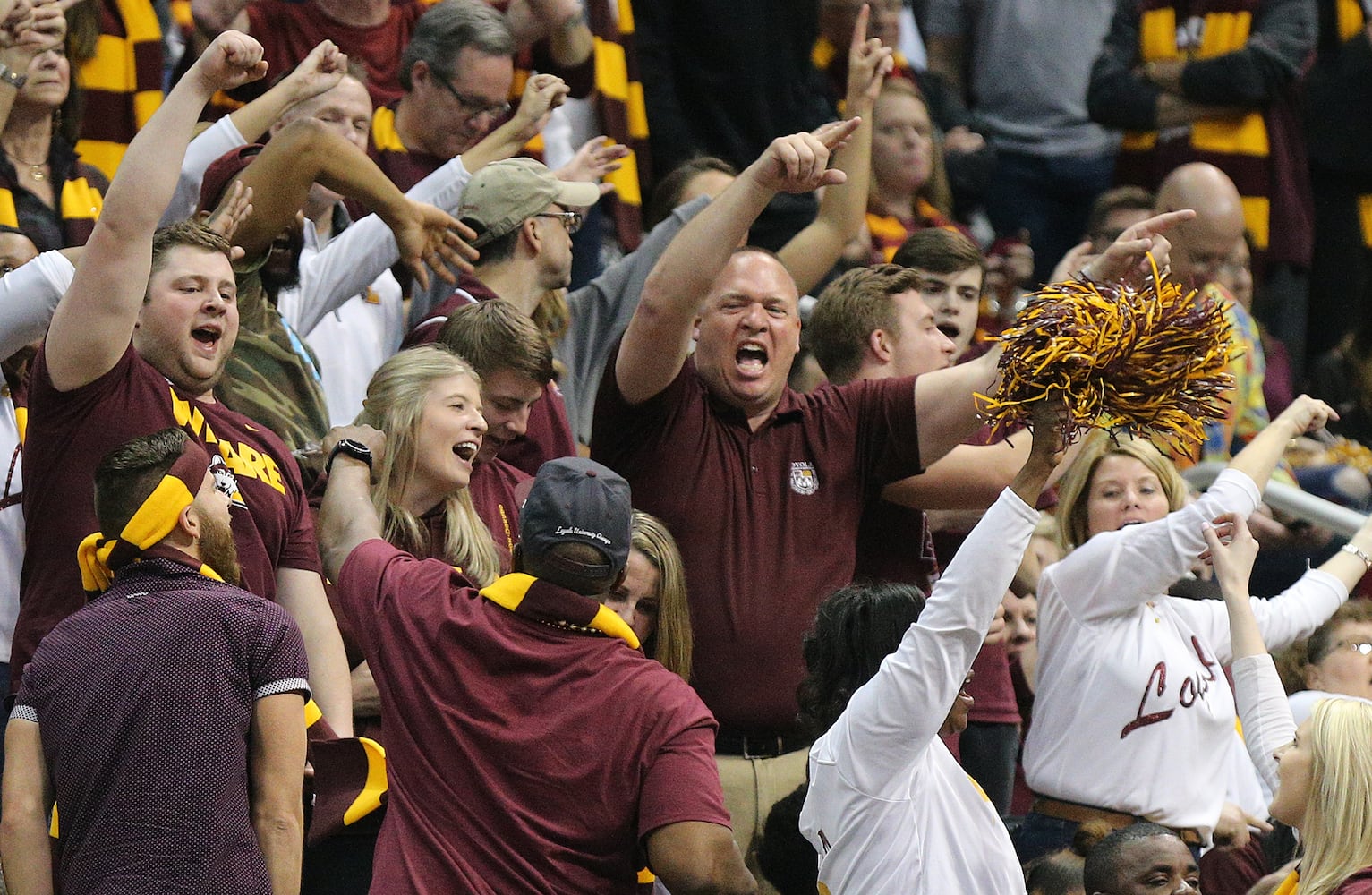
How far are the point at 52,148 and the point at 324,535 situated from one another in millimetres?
2192

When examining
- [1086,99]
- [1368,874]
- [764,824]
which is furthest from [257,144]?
[1086,99]

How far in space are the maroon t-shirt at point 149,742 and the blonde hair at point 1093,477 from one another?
292cm

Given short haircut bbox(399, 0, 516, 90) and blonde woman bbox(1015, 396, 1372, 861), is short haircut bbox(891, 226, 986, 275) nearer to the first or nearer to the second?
blonde woman bbox(1015, 396, 1372, 861)

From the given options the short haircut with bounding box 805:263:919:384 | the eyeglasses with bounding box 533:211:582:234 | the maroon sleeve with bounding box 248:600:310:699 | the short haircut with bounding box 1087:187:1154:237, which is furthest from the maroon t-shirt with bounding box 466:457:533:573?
the short haircut with bounding box 1087:187:1154:237

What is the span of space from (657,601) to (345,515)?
0.75 meters

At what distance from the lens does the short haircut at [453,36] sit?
21.1ft

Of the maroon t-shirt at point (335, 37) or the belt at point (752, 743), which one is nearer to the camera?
the belt at point (752, 743)

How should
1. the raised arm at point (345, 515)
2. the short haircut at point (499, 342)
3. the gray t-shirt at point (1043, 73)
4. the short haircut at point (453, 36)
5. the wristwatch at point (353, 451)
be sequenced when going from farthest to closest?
the gray t-shirt at point (1043, 73) < the short haircut at point (453, 36) < the short haircut at point (499, 342) < the wristwatch at point (353, 451) < the raised arm at point (345, 515)

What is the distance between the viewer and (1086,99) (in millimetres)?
9211

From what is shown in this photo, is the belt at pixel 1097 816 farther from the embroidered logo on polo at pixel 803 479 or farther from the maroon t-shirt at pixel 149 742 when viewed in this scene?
the maroon t-shirt at pixel 149 742

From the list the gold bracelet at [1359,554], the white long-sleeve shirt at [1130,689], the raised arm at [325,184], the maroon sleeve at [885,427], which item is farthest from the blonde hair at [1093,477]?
the raised arm at [325,184]

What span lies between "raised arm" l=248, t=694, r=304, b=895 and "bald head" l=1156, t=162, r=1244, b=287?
17.5 ft

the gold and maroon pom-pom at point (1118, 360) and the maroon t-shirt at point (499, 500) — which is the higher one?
the gold and maroon pom-pom at point (1118, 360)

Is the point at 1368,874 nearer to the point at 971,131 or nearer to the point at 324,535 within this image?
the point at 324,535
